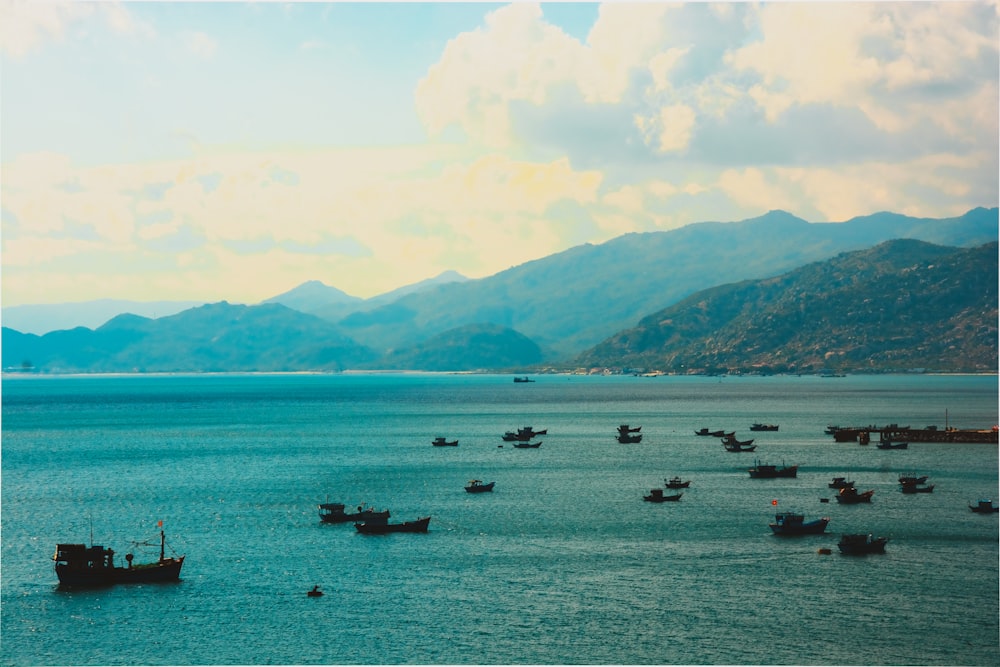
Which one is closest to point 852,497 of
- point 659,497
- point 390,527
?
point 659,497

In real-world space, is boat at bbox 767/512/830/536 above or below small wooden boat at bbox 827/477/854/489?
below

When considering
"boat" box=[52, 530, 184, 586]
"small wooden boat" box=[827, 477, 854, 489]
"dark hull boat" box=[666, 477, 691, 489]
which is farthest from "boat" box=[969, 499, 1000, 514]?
"boat" box=[52, 530, 184, 586]

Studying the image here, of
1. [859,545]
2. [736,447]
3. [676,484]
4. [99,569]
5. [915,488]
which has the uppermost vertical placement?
[736,447]

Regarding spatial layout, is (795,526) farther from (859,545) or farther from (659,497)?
(659,497)

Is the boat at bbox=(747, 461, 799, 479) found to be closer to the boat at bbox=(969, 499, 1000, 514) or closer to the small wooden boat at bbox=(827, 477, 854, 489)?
the small wooden boat at bbox=(827, 477, 854, 489)

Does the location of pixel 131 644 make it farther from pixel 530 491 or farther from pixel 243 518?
pixel 530 491

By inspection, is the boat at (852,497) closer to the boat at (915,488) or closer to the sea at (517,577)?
the sea at (517,577)

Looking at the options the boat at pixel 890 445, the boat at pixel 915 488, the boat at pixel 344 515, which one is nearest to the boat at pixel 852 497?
the boat at pixel 915 488
